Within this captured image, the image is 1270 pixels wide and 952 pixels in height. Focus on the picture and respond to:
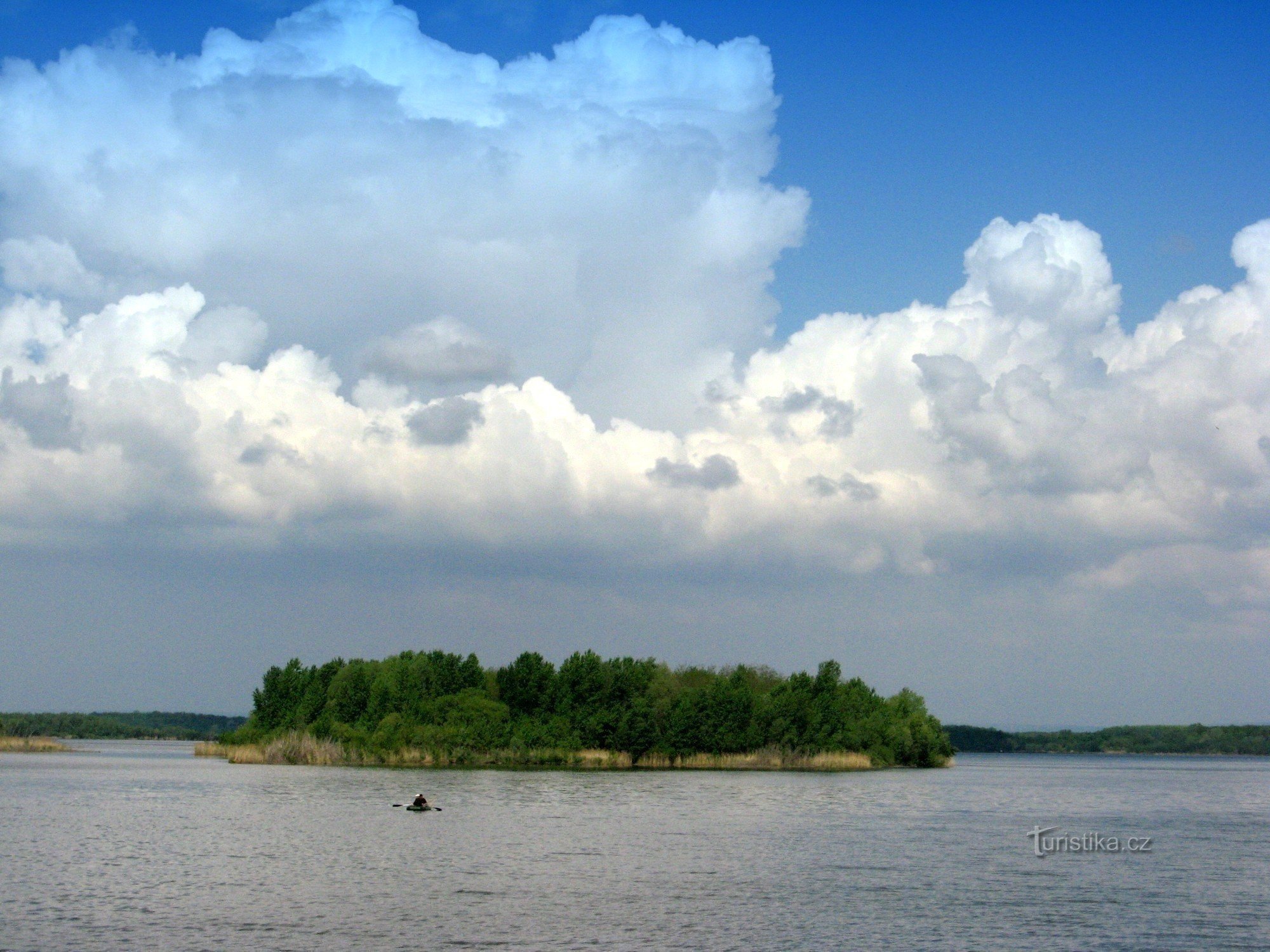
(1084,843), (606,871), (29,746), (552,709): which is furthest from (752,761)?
(29,746)

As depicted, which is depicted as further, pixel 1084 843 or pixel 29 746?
pixel 29 746

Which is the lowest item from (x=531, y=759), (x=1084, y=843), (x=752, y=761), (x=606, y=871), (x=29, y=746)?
(x=1084, y=843)

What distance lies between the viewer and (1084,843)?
6512cm

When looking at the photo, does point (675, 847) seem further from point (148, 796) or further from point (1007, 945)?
point (148, 796)

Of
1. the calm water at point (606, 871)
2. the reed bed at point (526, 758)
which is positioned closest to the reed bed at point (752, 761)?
the reed bed at point (526, 758)

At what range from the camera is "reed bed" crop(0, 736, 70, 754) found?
18662 centimetres

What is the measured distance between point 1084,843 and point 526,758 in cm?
7438

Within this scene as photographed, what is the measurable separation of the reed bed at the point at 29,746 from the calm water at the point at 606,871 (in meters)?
98.7

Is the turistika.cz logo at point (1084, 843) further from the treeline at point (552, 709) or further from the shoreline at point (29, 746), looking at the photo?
the shoreline at point (29, 746)

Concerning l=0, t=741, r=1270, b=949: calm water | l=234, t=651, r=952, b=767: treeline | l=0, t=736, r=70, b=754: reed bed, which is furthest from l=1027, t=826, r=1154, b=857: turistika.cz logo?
l=0, t=736, r=70, b=754: reed bed

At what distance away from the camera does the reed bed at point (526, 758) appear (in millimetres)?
129375

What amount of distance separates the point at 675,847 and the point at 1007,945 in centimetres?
2492

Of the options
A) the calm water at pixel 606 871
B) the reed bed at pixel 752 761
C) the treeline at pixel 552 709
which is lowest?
the calm water at pixel 606 871

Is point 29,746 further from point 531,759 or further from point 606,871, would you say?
point 606,871
